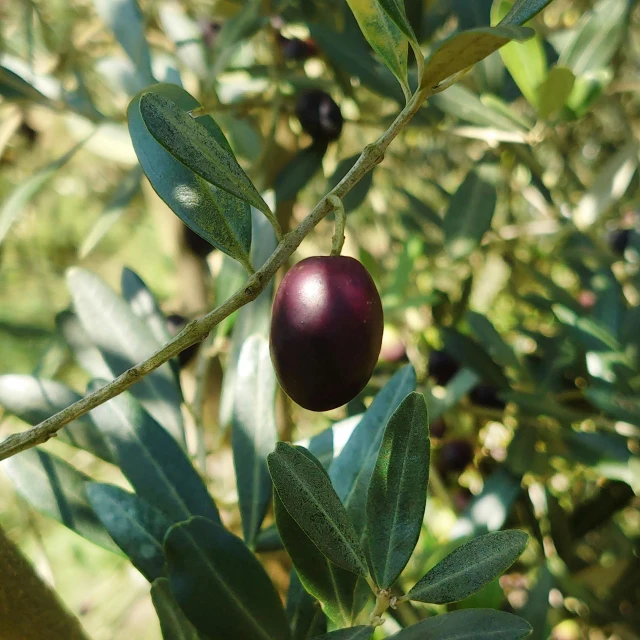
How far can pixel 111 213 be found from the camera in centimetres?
92

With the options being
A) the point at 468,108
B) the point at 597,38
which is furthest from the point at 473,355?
the point at 597,38

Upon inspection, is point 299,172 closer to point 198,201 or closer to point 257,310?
point 257,310

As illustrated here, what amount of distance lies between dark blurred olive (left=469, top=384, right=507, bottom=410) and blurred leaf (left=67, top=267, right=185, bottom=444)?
57 cm

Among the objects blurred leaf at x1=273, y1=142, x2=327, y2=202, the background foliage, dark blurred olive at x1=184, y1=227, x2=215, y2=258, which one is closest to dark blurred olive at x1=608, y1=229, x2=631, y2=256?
the background foliage

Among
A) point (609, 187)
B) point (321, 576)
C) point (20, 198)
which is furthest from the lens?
point (609, 187)

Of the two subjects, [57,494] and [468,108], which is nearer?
[57,494]

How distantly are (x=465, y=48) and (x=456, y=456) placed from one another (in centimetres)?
89

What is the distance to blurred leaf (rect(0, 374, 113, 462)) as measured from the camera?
23.4 inches

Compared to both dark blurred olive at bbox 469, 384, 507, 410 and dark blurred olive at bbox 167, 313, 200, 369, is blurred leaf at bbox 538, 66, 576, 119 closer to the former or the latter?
dark blurred olive at bbox 469, 384, 507, 410

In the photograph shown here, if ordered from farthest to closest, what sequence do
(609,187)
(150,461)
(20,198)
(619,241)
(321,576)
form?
(619,241) < (609,187) < (20,198) < (150,461) < (321,576)

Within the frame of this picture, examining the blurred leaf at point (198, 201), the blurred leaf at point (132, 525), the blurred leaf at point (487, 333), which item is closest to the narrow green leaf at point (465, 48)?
the blurred leaf at point (198, 201)

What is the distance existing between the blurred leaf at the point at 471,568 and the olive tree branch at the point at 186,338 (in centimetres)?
19

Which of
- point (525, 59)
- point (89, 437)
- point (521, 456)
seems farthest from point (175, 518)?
point (525, 59)

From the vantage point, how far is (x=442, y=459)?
3.85ft
